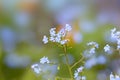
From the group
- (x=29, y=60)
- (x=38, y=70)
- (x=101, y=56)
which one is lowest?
(x=38, y=70)

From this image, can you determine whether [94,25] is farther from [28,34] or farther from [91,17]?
[28,34]

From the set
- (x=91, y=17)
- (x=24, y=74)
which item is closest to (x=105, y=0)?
Result: (x=91, y=17)

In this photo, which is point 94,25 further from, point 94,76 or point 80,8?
point 94,76

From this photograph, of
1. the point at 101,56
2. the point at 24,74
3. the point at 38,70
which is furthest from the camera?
the point at 24,74

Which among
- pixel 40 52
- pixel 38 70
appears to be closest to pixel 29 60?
pixel 40 52

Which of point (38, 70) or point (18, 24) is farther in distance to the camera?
point (18, 24)

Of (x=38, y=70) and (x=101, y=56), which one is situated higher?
(x=101, y=56)

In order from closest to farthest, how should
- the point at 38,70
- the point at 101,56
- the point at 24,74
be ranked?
the point at 38,70 < the point at 101,56 < the point at 24,74
